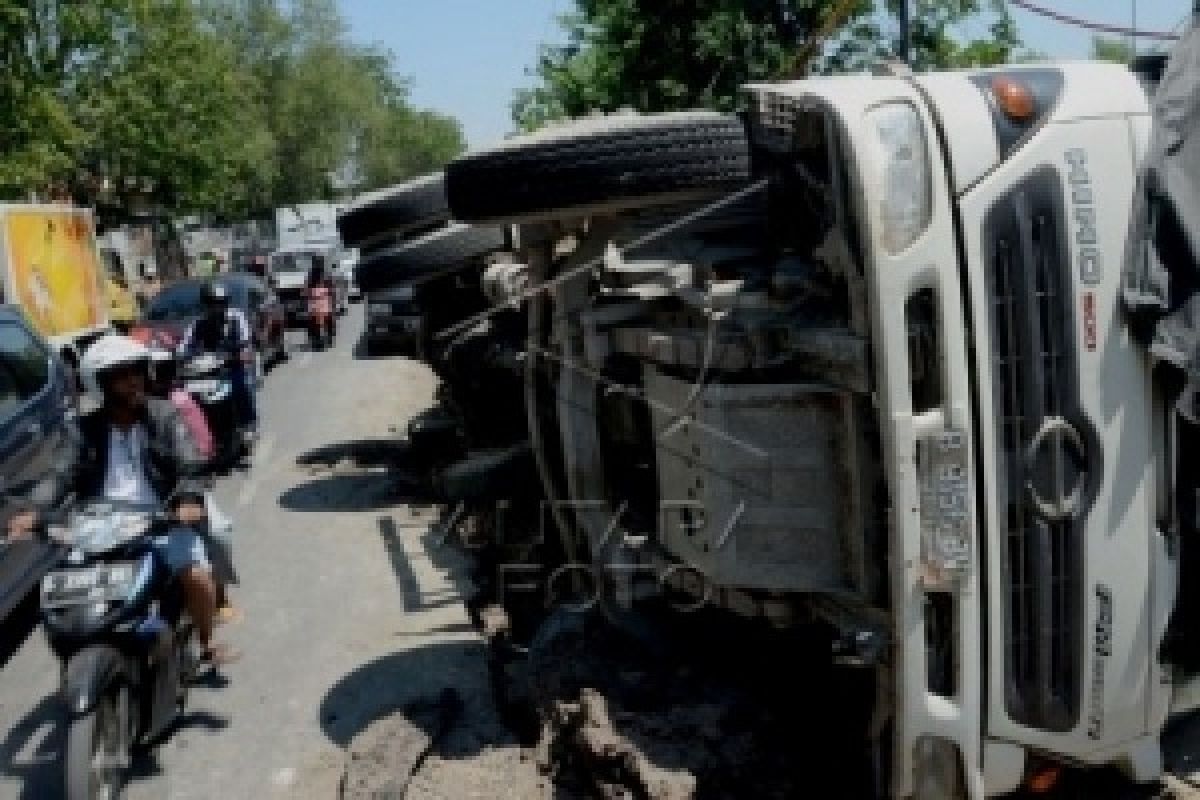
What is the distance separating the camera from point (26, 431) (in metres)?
6.98

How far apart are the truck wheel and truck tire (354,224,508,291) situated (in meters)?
3.30

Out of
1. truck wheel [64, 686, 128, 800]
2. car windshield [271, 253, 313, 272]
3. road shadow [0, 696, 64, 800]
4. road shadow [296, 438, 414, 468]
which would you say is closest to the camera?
truck wheel [64, 686, 128, 800]

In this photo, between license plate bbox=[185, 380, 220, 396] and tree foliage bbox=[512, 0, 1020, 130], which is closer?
license plate bbox=[185, 380, 220, 396]

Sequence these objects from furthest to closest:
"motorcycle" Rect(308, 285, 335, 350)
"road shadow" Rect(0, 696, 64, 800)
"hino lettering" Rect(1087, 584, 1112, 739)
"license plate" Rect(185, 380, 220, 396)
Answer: "motorcycle" Rect(308, 285, 335, 350) < "license plate" Rect(185, 380, 220, 396) < "road shadow" Rect(0, 696, 64, 800) < "hino lettering" Rect(1087, 584, 1112, 739)

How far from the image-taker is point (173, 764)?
498 centimetres

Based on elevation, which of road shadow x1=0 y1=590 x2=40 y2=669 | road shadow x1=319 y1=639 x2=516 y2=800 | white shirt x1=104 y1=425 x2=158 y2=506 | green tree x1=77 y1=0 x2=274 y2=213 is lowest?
road shadow x1=0 y1=590 x2=40 y2=669

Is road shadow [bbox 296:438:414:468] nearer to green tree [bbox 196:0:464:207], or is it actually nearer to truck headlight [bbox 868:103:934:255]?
truck headlight [bbox 868:103:934:255]

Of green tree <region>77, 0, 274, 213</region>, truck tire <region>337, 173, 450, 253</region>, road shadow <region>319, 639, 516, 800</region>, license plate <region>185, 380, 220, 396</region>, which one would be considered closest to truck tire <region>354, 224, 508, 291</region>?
truck tire <region>337, 173, 450, 253</region>

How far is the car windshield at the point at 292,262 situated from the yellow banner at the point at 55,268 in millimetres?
7324

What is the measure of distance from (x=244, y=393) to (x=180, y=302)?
21.3 feet

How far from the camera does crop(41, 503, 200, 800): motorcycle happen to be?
4254 millimetres

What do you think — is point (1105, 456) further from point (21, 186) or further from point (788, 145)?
→ point (21, 186)

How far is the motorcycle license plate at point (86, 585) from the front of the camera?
4.45m

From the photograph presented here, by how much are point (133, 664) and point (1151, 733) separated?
3471 millimetres
